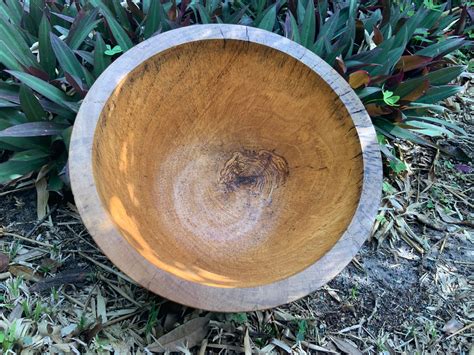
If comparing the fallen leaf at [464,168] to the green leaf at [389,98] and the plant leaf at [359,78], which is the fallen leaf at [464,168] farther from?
the plant leaf at [359,78]

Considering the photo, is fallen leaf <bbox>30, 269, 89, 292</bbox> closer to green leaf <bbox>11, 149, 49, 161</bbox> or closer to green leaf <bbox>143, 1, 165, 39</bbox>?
green leaf <bbox>11, 149, 49, 161</bbox>

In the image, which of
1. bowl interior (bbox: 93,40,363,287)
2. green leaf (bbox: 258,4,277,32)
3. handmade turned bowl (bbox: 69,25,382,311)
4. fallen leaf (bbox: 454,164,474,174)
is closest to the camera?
handmade turned bowl (bbox: 69,25,382,311)

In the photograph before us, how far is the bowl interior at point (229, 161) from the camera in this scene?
1.40 m

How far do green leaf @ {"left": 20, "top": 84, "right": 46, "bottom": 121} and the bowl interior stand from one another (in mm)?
404

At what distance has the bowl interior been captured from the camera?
1.40 meters

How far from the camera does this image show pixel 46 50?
73.1 inches

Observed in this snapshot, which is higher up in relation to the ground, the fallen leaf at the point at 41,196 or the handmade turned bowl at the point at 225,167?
the handmade turned bowl at the point at 225,167

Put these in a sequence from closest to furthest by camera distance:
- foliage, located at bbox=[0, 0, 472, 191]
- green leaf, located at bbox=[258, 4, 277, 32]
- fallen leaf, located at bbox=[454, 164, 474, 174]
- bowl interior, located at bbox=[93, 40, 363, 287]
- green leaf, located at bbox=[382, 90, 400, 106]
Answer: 1. bowl interior, located at bbox=[93, 40, 363, 287]
2. foliage, located at bbox=[0, 0, 472, 191]
3. green leaf, located at bbox=[382, 90, 400, 106]
4. green leaf, located at bbox=[258, 4, 277, 32]
5. fallen leaf, located at bbox=[454, 164, 474, 174]

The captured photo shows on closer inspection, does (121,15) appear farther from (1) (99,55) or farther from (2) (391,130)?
(2) (391,130)

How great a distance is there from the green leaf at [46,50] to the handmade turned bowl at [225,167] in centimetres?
52

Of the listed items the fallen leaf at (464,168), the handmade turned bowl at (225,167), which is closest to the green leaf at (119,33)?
the handmade turned bowl at (225,167)

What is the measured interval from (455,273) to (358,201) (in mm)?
750

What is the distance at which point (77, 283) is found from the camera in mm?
1582

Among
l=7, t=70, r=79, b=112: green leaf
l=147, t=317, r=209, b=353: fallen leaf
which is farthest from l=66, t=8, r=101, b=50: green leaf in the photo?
l=147, t=317, r=209, b=353: fallen leaf
